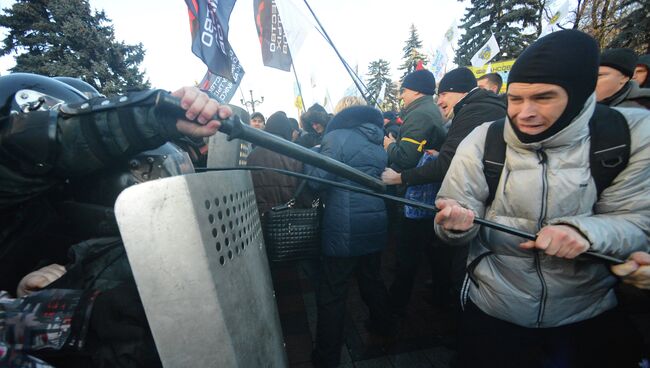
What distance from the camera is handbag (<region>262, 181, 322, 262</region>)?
2414 mm

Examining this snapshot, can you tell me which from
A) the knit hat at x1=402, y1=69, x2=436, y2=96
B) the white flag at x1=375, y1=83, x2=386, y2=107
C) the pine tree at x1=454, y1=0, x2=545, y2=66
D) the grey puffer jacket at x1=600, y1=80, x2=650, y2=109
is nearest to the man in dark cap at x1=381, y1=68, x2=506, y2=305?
the knit hat at x1=402, y1=69, x2=436, y2=96

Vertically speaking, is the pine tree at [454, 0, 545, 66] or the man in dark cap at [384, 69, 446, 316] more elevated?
the pine tree at [454, 0, 545, 66]

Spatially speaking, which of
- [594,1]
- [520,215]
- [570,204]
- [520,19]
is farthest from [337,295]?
[520,19]

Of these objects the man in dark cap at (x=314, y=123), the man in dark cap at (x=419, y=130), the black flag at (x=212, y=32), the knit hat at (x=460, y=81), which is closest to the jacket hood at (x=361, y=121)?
the man in dark cap at (x=419, y=130)

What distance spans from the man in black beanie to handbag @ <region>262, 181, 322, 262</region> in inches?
113

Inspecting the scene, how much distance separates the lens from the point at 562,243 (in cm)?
113

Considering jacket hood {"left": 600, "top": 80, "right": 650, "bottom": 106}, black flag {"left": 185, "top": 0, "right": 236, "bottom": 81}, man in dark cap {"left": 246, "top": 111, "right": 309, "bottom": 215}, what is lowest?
man in dark cap {"left": 246, "top": 111, "right": 309, "bottom": 215}

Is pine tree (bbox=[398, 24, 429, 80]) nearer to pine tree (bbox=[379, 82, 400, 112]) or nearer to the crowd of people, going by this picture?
pine tree (bbox=[379, 82, 400, 112])

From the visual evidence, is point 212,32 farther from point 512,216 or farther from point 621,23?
point 621,23

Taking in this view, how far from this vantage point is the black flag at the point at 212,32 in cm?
407

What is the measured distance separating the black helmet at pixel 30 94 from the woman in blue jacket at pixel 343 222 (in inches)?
65.7

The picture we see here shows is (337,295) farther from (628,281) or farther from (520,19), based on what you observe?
(520,19)

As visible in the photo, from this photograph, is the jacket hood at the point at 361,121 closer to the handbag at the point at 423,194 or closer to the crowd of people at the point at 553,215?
the handbag at the point at 423,194

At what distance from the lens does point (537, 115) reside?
1.35 metres
